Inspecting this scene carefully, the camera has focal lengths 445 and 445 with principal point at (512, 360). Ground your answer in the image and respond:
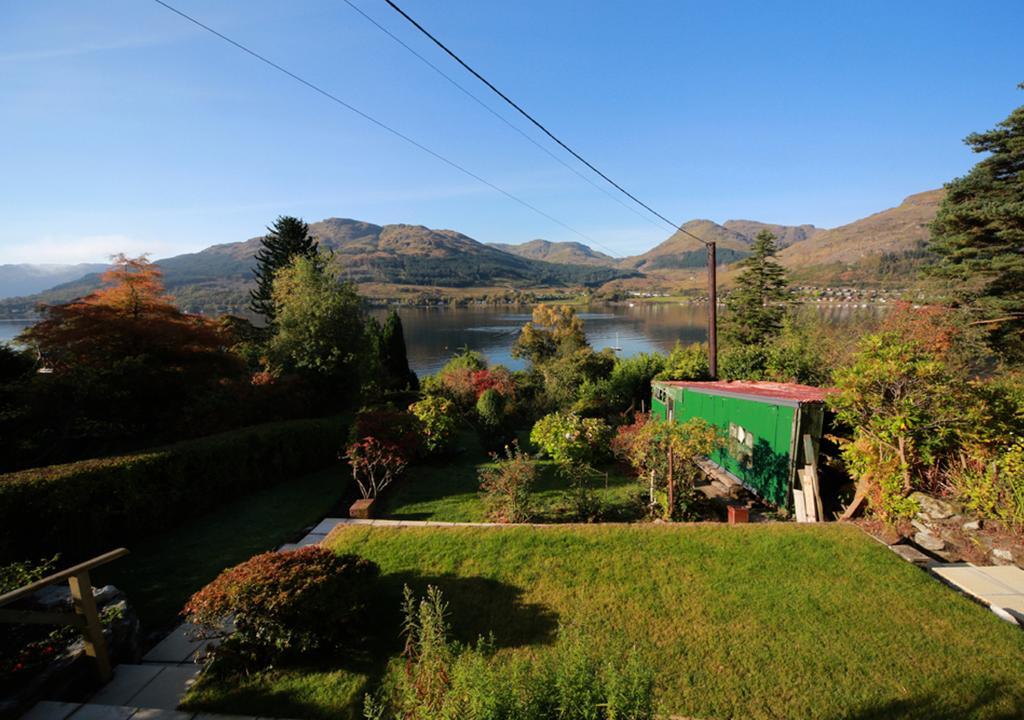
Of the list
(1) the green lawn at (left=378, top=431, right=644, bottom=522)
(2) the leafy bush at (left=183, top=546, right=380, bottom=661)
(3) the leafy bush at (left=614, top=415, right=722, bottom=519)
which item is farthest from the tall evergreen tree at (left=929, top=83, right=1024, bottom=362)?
(2) the leafy bush at (left=183, top=546, right=380, bottom=661)

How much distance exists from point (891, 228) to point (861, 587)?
201816 mm

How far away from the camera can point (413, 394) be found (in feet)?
59.9

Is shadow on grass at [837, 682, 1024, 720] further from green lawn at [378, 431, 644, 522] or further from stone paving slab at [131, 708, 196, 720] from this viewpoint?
stone paving slab at [131, 708, 196, 720]

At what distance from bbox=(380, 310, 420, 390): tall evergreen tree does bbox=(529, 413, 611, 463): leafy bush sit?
1336cm

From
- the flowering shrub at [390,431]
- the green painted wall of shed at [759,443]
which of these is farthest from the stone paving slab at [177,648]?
the green painted wall of shed at [759,443]

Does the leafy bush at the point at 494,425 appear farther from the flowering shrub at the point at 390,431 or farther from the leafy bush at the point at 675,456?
the leafy bush at the point at 675,456

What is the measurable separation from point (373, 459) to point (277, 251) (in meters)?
21.8

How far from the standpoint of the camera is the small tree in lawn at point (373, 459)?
8.41 m

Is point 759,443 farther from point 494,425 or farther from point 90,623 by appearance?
point 90,623

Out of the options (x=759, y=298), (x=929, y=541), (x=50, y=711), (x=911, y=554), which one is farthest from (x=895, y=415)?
(x=759, y=298)

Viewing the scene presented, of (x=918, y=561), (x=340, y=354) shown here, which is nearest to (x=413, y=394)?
(x=340, y=354)

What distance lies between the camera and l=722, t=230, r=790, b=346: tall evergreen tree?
86.1ft

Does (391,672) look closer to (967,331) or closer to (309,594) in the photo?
(309,594)

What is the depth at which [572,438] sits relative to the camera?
9180 mm
